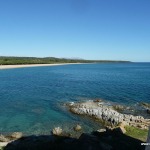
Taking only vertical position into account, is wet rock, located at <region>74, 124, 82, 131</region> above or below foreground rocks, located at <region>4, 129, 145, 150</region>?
below

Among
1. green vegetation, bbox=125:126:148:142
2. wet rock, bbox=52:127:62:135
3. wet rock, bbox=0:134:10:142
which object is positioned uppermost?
green vegetation, bbox=125:126:148:142

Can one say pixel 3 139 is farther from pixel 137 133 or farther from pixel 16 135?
pixel 137 133

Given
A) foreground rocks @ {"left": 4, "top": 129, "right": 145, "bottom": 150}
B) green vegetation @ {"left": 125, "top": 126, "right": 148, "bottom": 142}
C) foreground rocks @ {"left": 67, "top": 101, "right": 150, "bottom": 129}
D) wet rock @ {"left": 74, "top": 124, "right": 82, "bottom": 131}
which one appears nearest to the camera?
foreground rocks @ {"left": 4, "top": 129, "right": 145, "bottom": 150}

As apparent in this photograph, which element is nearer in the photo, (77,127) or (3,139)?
(3,139)

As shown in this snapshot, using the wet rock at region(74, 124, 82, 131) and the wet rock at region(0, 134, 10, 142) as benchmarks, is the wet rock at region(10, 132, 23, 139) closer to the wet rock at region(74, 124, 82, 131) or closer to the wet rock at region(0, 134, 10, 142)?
the wet rock at region(0, 134, 10, 142)

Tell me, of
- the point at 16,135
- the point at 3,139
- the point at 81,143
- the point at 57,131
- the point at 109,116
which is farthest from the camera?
the point at 109,116

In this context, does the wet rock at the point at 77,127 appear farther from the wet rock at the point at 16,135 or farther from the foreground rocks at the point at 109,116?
the wet rock at the point at 16,135

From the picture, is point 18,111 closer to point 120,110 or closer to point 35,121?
point 35,121

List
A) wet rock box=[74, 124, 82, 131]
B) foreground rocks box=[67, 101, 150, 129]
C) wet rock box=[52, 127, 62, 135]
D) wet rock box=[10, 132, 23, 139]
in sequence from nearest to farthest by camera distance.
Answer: wet rock box=[10, 132, 23, 139] < wet rock box=[52, 127, 62, 135] < wet rock box=[74, 124, 82, 131] < foreground rocks box=[67, 101, 150, 129]

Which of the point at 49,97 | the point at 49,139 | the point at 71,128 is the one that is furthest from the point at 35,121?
the point at 49,97

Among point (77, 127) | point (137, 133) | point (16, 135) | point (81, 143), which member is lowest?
point (16, 135)

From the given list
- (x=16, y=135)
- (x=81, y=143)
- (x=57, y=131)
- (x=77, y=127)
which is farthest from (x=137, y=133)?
(x=16, y=135)

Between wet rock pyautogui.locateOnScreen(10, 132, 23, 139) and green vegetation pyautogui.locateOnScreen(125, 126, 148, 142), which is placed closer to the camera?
green vegetation pyautogui.locateOnScreen(125, 126, 148, 142)

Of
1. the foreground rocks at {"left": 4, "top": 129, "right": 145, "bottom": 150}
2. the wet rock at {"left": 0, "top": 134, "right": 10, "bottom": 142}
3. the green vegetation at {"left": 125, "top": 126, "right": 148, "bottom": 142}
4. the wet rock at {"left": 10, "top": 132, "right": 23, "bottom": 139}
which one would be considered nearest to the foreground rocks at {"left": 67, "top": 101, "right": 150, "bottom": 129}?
the green vegetation at {"left": 125, "top": 126, "right": 148, "bottom": 142}
